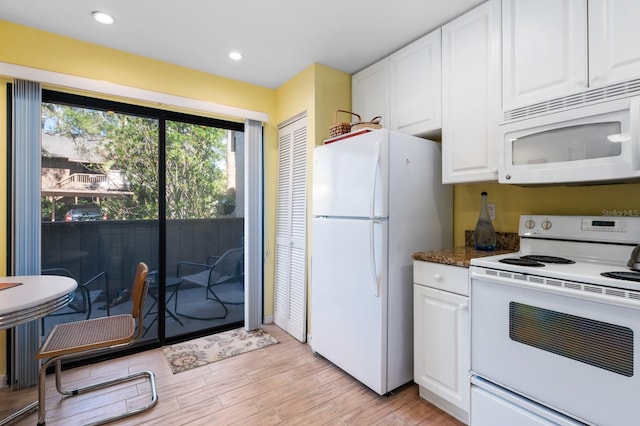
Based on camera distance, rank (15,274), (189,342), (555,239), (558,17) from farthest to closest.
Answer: (189,342)
(15,274)
(555,239)
(558,17)

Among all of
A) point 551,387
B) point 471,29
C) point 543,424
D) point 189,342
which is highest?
point 471,29

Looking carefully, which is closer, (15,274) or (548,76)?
(548,76)

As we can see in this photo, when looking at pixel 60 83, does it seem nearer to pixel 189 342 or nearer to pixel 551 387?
pixel 189 342

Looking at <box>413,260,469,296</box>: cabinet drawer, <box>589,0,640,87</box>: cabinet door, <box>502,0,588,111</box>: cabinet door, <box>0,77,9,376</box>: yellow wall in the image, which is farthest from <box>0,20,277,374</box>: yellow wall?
<box>589,0,640,87</box>: cabinet door

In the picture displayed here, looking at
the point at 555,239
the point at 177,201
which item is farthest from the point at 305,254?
the point at 555,239

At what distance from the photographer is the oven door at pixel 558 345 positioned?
3.81 feet

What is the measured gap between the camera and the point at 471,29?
1.98 meters

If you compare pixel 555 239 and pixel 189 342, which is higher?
pixel 555 239

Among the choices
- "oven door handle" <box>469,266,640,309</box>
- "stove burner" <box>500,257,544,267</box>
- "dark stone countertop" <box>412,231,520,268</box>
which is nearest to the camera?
"oven door handle" <box>469,266,640,309</box>

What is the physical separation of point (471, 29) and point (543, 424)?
222 centimetres

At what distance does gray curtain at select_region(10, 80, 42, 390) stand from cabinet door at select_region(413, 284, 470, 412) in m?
2.65

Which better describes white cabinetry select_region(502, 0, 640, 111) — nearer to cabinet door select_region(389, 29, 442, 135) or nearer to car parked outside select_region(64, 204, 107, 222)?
cabinet door select_region(389, 29, 442, 135)

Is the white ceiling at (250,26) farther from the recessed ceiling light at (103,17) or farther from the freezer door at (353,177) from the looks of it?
the freezer door at (353,177)

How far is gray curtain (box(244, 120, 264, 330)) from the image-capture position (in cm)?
311
